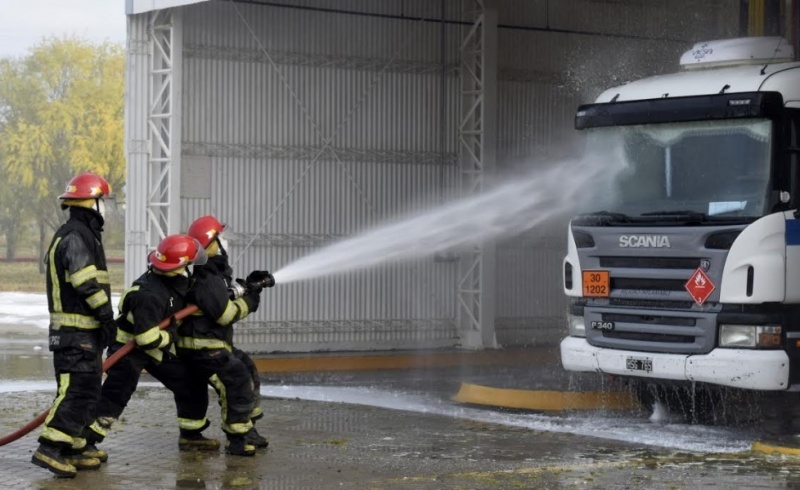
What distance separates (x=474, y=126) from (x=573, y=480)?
39.0 feet

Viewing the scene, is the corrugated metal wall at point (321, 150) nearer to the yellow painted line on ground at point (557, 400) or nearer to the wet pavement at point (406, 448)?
the wet pavement at point (406, 448)

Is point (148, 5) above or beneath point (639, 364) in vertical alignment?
above

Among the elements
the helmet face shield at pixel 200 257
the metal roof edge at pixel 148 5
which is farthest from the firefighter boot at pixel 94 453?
the metal roof edge at pixel 148 5

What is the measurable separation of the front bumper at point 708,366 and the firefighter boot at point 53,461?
5.21 metres

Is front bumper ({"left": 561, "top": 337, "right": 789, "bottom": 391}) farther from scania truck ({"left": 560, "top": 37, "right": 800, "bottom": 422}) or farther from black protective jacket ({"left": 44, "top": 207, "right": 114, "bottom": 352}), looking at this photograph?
black protective jacket ({"left": 44, "top": 207, "right": 114, "bottom": 352})

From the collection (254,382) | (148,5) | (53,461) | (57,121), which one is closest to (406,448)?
(254,382)

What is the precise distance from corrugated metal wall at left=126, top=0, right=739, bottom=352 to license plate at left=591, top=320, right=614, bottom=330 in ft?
24.4

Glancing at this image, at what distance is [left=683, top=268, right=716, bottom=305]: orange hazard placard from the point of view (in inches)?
451

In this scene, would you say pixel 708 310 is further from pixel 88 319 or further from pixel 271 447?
pixel 88 319

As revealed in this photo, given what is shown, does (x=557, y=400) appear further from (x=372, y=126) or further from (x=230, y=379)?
(x=372, y=126)

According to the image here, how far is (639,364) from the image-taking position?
470 inches

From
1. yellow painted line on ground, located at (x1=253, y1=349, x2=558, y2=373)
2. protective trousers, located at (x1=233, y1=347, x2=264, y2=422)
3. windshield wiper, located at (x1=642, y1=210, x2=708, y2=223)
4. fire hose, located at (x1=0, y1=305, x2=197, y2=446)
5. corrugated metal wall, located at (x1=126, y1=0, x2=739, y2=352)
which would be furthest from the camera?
corrugated metal wall, located at (x1=126, y1=0, x2=739, y2=352)

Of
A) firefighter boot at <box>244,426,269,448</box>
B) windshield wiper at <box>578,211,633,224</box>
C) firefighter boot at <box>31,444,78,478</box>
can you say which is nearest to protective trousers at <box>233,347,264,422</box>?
firefighter boot at <box>244,426,269,448</box>

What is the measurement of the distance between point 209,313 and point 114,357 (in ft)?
2.46
